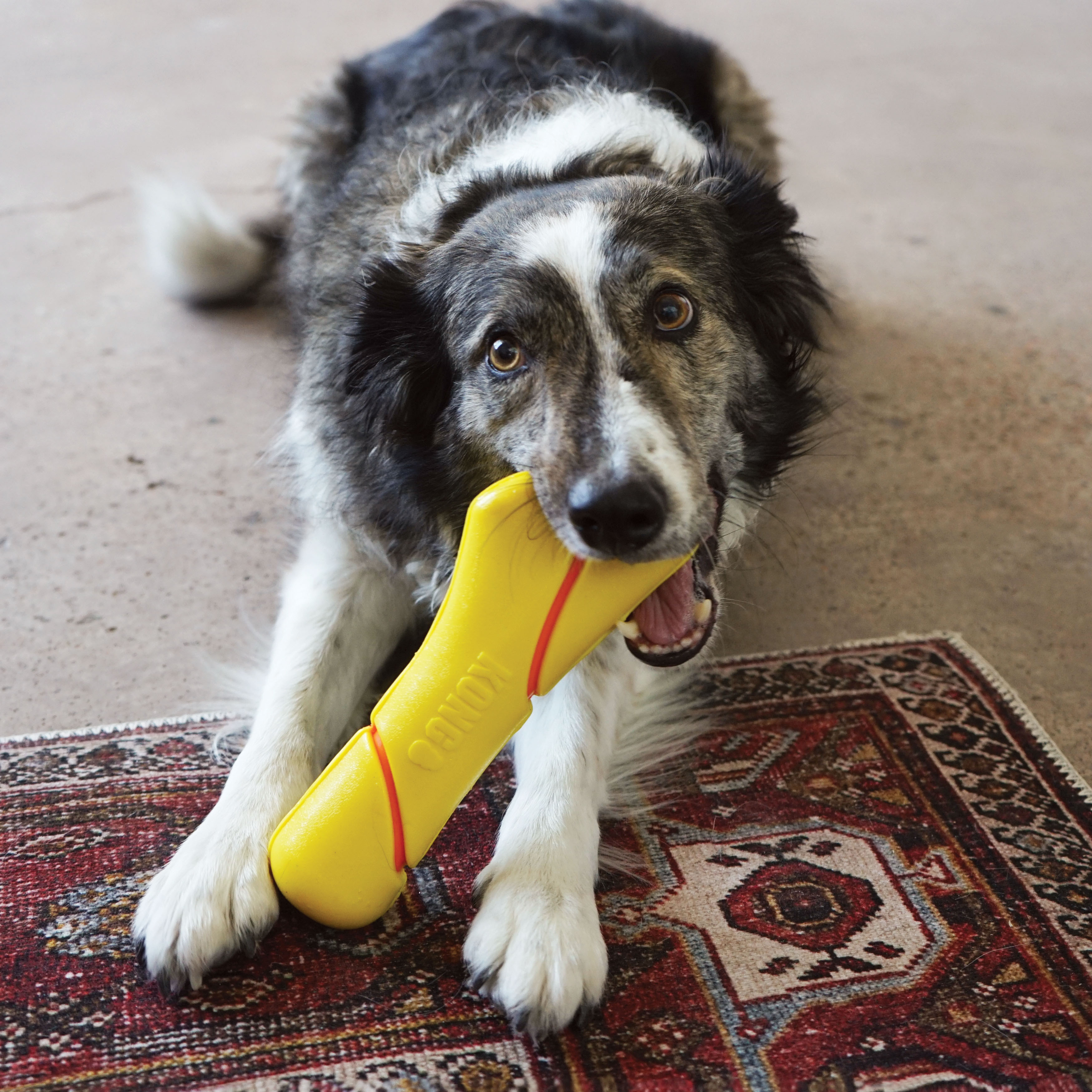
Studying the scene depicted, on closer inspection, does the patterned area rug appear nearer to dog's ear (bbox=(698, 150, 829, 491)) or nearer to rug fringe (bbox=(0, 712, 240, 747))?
rug fringe (bbox=(0, 712, 240, 747))

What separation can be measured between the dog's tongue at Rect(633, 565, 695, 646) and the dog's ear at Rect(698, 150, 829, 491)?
0.40 m

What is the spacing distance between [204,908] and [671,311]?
1.23 m

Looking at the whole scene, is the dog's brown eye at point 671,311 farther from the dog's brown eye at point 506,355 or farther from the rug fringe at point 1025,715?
the rug fringe at point 1025,715

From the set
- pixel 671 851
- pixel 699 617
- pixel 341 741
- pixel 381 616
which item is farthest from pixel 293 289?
pixel 671 851

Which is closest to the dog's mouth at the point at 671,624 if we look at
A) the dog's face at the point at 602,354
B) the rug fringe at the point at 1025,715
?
the dog's face at the point at 602,354

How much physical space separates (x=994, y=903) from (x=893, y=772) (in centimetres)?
33

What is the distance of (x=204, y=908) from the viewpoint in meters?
1.62

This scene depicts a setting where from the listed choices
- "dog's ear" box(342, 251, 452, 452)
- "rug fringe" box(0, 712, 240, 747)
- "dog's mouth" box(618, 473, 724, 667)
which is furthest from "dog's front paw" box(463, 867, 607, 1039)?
"dog's ear" box(342, 251, 452, 452)

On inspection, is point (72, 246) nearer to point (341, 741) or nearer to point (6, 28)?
point (341, 741)

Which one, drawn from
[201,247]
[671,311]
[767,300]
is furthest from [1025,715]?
[201,247]

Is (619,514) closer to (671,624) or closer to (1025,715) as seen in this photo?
(671,624)

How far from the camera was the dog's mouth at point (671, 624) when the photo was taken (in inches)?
74.2

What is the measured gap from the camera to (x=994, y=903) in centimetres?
181

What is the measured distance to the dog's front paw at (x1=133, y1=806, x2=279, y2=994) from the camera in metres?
1.59
